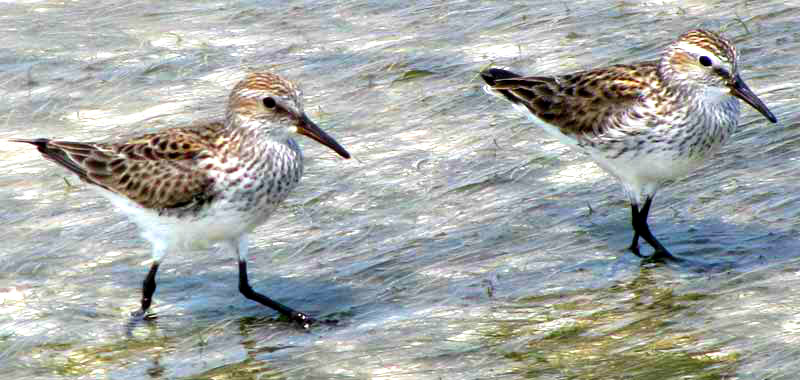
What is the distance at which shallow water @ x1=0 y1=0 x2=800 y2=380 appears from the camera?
956 cm

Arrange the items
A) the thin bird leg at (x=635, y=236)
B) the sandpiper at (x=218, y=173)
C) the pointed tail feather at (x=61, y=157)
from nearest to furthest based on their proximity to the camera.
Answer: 1. the sandpiper at (x=218, y=173)
2. the pointed tail feather at (x=61, y=157)
3. the thin bird leg at (x=635, y=236)

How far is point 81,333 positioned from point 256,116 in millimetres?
1923

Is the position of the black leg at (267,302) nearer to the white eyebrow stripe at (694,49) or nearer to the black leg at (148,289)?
the black leg at (148,289)

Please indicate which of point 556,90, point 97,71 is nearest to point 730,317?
point 556,90

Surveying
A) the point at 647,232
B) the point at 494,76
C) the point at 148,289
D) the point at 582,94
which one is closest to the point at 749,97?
the point at 647,232

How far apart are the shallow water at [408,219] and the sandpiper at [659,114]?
0.60 metres

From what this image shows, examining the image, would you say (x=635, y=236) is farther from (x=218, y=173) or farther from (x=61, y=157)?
(x=61, y=157)

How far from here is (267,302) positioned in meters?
10.4

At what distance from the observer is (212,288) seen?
11016 millimetres

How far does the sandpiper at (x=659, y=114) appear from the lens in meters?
10.6

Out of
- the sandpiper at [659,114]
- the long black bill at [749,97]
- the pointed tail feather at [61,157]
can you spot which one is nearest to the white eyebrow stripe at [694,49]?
the sandpiper at [659,114]

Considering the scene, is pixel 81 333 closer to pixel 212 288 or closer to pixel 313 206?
pixel 212 288

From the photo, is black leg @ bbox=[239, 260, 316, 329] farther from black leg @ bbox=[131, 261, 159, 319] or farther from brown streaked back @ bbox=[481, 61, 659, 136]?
brown streaked back @ bbox=[481, 61, 659, 136]

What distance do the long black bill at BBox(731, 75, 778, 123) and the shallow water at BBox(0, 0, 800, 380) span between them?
969 millimetres
